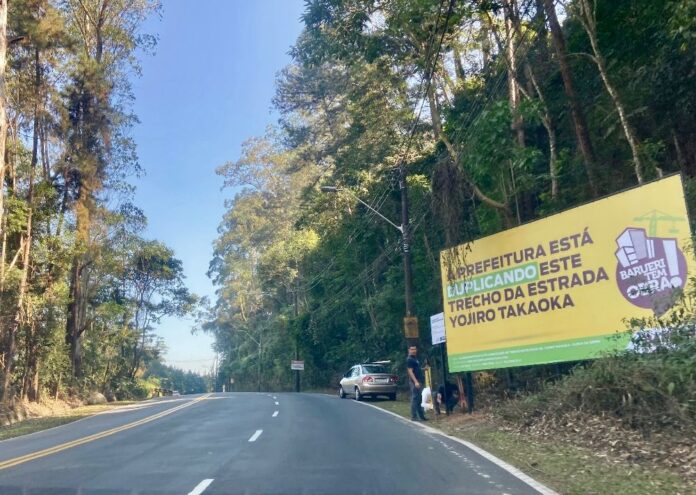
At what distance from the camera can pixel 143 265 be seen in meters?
49.7

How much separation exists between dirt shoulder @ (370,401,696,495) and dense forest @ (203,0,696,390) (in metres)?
Answer: 6.45

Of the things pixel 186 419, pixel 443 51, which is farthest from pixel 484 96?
pixel 186 419

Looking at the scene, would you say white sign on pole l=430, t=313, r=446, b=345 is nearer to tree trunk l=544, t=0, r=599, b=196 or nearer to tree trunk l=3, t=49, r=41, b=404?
tree trunk l=544, t=0, r=599, b=196

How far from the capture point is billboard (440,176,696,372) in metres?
12.7

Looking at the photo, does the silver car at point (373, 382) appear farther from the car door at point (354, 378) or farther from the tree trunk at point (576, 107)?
the tree trunk at point (576, 107)

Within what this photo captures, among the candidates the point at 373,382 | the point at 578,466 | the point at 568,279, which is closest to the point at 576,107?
the point at 568,279

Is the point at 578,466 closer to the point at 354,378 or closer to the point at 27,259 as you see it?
the point at 354,378

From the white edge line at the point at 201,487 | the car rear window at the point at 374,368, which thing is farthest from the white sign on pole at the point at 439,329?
the white edge line at the point at 201,487

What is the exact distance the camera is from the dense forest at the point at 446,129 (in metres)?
15.3

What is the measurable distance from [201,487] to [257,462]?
6.23 ft

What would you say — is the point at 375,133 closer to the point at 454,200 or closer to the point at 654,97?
the point at 454,200

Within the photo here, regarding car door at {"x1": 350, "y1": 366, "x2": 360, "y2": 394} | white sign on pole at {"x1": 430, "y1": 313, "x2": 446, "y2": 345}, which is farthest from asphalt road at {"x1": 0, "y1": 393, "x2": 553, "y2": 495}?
car door at {"x1": 350, "y1": 366, "x2": 360, "y2": 394}

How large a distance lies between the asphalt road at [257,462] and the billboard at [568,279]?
10.9 ft

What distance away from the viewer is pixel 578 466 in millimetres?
8812
